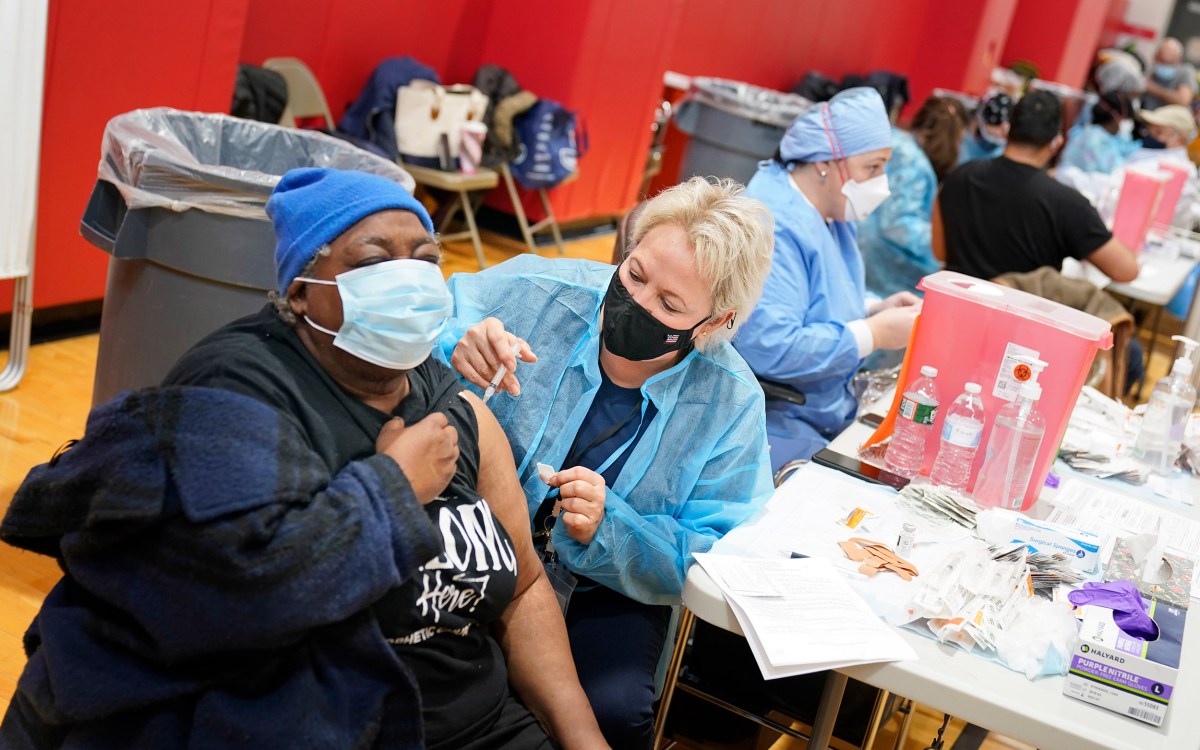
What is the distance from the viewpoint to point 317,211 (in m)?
1.62

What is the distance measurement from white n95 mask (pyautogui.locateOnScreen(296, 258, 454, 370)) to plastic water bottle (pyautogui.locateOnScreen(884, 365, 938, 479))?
1280 mm

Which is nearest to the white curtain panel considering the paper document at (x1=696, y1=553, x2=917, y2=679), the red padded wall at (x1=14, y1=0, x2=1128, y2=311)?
the red padded wall at (x1=14, y1=0, x2=1128, y2=311)

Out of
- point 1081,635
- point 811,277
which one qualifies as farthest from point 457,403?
point 811,277

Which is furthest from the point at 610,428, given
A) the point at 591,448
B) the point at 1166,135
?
the point at 1166,135

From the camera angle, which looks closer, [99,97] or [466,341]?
[466,341]

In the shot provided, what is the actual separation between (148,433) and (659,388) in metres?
1.11

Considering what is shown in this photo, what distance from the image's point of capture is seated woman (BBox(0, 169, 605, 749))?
1.35 meters

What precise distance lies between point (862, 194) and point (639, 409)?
1.48 metres

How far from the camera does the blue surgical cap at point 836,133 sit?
3.45 metres

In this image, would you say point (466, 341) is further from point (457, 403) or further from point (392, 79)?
point (392, 79)

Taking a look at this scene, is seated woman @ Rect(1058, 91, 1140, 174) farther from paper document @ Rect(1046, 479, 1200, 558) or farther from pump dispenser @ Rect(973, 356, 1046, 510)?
pump dispenser @ Rect(973, 356, 1046, 510)

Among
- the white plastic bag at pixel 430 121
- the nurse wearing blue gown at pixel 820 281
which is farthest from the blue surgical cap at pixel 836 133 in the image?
the white plastic bag at pixel 430 121

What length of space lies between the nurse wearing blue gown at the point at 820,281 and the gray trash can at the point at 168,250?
1.32 meters

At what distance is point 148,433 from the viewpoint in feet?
4.49
